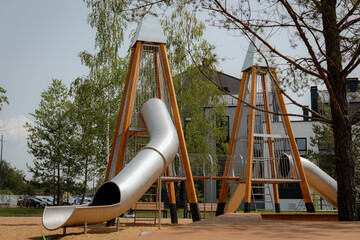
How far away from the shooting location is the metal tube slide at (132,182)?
1021 cm

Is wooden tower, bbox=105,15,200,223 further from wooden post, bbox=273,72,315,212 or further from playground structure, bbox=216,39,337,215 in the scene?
wooden post, bbox=273,72,315,212

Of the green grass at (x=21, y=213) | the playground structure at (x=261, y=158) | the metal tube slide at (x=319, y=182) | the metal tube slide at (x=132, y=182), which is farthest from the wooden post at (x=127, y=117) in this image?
the green grass at (x=21, y=213)

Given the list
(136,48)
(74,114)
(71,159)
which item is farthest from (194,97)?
(71,159)

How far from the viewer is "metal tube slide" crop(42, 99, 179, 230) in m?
10.2

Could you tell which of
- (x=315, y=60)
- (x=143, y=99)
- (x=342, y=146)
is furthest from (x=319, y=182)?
(x=315, y=60)

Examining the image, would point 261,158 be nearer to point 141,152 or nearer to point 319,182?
point 319,182

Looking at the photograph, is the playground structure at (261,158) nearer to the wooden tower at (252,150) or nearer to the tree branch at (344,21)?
the wooden tower at (252,150)

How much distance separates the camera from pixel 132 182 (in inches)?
409

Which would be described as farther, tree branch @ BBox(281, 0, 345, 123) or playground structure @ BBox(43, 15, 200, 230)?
playground structure @ BBox(43, 15, 200, 230)

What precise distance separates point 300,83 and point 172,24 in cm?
1772

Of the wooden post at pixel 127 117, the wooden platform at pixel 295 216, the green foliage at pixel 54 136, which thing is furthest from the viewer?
the green foliage at pixel 54 136

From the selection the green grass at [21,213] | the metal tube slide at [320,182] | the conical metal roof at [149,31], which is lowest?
the green grass at [21,213]

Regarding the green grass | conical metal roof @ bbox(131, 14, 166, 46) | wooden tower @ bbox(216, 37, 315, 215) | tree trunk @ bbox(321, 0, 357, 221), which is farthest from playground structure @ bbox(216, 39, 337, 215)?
the green grass

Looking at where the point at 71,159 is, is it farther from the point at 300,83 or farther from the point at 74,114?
the point at 300,83
